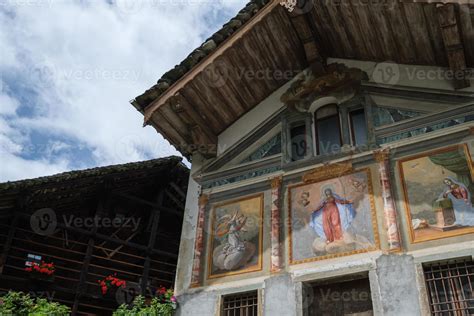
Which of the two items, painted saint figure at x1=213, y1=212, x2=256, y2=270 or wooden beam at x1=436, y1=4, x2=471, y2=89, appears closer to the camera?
wooden beam at x1=436, y1=4, x2=471, y2=89

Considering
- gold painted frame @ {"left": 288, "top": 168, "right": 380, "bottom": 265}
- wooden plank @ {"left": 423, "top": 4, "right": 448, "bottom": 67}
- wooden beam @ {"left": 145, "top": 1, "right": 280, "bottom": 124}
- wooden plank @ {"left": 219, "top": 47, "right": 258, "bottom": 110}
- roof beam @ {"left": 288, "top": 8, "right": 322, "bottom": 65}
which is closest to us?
gold painted frame @ {"left": 288, "top": 168, "right": 380, "bottom": 265}

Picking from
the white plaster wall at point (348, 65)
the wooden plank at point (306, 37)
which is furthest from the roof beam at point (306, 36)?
the white plaster wall at point (348, 65)

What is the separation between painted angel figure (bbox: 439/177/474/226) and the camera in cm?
782

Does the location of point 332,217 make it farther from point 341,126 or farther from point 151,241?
point 151,241

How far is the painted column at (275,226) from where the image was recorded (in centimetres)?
901

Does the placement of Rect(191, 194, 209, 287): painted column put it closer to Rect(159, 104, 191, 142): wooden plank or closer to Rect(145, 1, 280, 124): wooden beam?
Rect(159, 104, 191, 142): wooden plank

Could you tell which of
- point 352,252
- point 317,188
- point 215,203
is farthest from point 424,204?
point 215,203

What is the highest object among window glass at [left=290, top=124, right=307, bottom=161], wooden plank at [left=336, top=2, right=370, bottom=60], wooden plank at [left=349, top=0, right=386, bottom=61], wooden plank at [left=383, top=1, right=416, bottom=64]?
wooden plank at [left=336, top=2, right=370, bottom=60]

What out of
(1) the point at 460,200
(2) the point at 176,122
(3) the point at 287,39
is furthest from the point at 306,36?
(1) the point at 460,200

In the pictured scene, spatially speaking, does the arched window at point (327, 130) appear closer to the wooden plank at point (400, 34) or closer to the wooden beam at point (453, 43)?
the wooden plank at point (400, 34)

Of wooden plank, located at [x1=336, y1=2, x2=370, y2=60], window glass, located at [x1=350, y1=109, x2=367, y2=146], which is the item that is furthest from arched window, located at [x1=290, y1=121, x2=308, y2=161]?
wooden plank, located at [x1=336, y1=2, x2=370, y2=60]

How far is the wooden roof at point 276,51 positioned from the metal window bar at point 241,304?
3.43 metres

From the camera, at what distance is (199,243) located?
33.0ft

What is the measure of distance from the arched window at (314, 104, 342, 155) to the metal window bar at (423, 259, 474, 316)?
3.07 m
